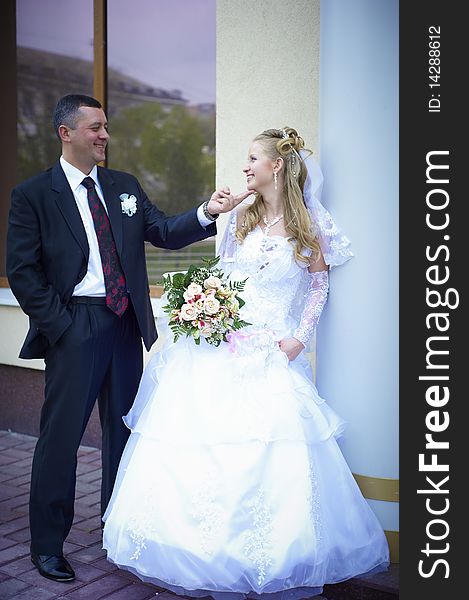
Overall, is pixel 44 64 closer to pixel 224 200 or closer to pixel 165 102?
pixel 165 102

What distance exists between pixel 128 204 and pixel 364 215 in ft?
3.74

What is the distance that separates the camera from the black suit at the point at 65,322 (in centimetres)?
344

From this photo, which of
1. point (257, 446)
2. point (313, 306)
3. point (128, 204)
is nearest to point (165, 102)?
point (128, 204)

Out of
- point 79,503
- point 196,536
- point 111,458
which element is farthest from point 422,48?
point 79,503

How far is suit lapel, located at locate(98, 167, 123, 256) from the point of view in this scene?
11.9 ft

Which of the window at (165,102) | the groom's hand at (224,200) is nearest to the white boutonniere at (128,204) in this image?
the groom's hand at (224,200)

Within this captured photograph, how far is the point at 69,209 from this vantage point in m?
3.51

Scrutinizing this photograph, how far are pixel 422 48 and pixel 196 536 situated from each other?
6.67 feet

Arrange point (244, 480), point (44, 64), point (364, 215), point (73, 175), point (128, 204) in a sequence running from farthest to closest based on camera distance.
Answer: point (44, 64)
point (128, 204)
point (73, 175)
point (364, 215)
point (244, 480)

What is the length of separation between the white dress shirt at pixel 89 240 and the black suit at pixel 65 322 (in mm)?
46

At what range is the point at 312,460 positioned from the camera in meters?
3.22

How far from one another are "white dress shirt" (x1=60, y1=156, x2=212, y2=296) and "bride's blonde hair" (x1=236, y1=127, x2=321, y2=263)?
0.68m

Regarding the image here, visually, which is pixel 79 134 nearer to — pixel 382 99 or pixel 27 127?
pixel 382 99

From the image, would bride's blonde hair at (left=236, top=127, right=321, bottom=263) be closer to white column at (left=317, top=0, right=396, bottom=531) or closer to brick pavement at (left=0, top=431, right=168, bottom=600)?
white column at (left=317, top=0, right=396, bottom=531)
